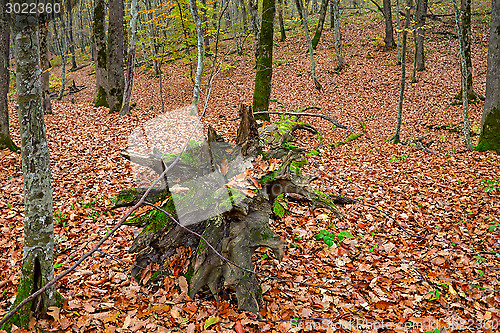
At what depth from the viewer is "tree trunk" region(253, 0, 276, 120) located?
9.90 metres

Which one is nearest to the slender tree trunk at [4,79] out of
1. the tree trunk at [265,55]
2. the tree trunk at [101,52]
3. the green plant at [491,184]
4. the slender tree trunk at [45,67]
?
the slender tree trunk at [45,67]

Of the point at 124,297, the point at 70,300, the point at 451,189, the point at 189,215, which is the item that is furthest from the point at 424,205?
the point at 70,300

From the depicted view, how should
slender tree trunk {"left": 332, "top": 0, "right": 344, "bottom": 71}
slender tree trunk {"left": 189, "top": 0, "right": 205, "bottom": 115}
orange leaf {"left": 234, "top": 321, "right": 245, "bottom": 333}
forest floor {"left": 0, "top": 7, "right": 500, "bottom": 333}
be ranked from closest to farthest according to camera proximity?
orange leaf {"left": 234, "top": 321, "right": 245, "bottom": 333}, forest floor {"left": 0, "top": 7, "right": 500, "bottom": 333}, slender tree trunk {"left": 189, "top": 0, "right": 205, "bottom": 115}, slender tree trunk {"left": 332, "top": 0, "right": 344, "bottom": 71}

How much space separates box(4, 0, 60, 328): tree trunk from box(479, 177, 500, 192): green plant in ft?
25.9

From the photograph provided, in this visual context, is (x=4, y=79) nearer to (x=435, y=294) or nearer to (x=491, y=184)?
(x=435, y=294)

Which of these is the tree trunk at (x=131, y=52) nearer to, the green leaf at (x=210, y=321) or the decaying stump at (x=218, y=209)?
the decaying stump at (x=218, y=209)

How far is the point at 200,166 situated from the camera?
4430mm

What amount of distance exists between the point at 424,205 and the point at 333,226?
7.69 ft

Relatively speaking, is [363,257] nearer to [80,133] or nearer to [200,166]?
[200,166]

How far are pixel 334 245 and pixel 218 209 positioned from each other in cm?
211

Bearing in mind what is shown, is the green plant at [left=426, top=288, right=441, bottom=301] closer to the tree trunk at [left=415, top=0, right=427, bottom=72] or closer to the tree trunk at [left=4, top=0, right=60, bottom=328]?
the tree trunk at [left=4, top=0, right=60, bottom=328]

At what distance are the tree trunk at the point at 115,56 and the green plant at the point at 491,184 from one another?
1241 centimetres

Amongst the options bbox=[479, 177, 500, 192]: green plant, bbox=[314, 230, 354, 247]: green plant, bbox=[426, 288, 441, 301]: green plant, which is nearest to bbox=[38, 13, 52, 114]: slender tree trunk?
bbox=[314, 230, 354, 247]: green plant

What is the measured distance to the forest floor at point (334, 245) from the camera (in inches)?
128
